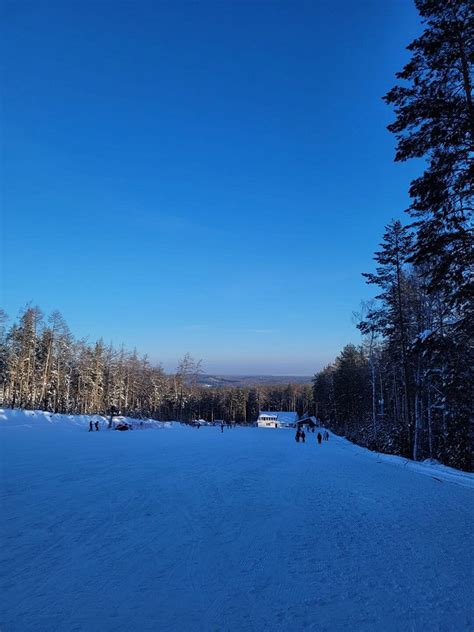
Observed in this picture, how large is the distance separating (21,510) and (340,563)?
6128 mm

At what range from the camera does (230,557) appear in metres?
5.52

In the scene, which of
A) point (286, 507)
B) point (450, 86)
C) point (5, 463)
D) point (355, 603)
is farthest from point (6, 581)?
point (450, 86)

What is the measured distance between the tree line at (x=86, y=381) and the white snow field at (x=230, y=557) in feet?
132

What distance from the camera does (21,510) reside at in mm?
7770

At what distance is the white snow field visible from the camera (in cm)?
391

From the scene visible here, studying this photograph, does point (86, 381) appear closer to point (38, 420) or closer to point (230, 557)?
point (38, 420)

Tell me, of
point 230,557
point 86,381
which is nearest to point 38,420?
point 86,381

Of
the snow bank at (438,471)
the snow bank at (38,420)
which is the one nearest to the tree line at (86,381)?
the snow bank at (38,420)

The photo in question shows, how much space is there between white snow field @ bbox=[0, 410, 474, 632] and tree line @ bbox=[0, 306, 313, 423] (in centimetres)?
4035

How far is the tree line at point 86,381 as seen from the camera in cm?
5803

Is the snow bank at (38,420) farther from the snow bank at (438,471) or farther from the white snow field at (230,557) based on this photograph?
the snow bank at (438,471)

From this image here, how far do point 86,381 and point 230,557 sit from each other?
69.4m

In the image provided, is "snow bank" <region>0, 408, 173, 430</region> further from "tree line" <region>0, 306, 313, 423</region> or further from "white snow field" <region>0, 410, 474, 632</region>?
"white snow field" <region>0, 410, 474, 632</region>

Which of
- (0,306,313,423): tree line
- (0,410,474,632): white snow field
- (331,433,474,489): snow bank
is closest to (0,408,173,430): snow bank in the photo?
(0,306,313,423): tree line
